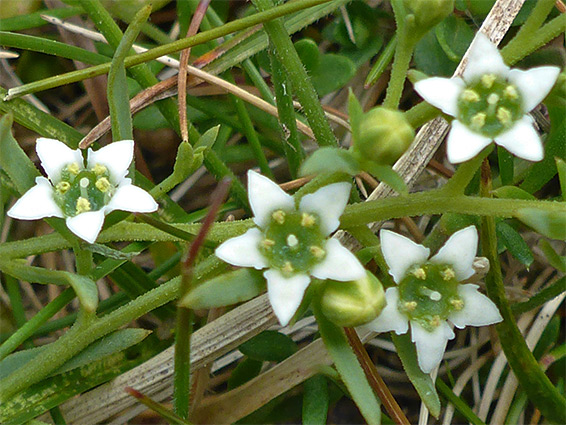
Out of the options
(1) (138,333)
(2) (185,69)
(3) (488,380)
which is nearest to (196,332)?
(1) (138,333)

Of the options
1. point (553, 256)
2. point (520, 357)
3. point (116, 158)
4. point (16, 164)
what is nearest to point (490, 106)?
point (553, 256)

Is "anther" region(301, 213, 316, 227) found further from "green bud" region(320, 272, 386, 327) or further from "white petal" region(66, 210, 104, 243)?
"white petal" region(66, 210, 104, 243)

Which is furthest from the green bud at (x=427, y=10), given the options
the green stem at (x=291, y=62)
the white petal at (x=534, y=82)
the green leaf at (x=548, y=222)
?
the green leaf at (x=548, y=222)

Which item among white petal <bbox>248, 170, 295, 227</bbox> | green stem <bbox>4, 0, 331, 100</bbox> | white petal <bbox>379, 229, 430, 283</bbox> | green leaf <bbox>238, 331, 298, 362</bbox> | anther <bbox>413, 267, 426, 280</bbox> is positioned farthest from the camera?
green leaf <bbox>238, 331, 298, 362</bbox>

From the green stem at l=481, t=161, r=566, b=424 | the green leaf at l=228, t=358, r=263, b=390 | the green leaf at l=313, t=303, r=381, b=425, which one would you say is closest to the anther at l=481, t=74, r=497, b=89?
the green stem at l=481, t=161, r=566, b=424

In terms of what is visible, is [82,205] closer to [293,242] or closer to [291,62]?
[293,242]

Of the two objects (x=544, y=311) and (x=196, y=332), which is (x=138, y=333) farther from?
(x=544, y=311)

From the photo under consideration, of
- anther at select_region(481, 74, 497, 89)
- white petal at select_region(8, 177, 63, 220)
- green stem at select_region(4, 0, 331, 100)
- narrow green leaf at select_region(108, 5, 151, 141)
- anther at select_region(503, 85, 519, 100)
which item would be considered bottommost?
anther at select_region(503, 85, 519, 100)
